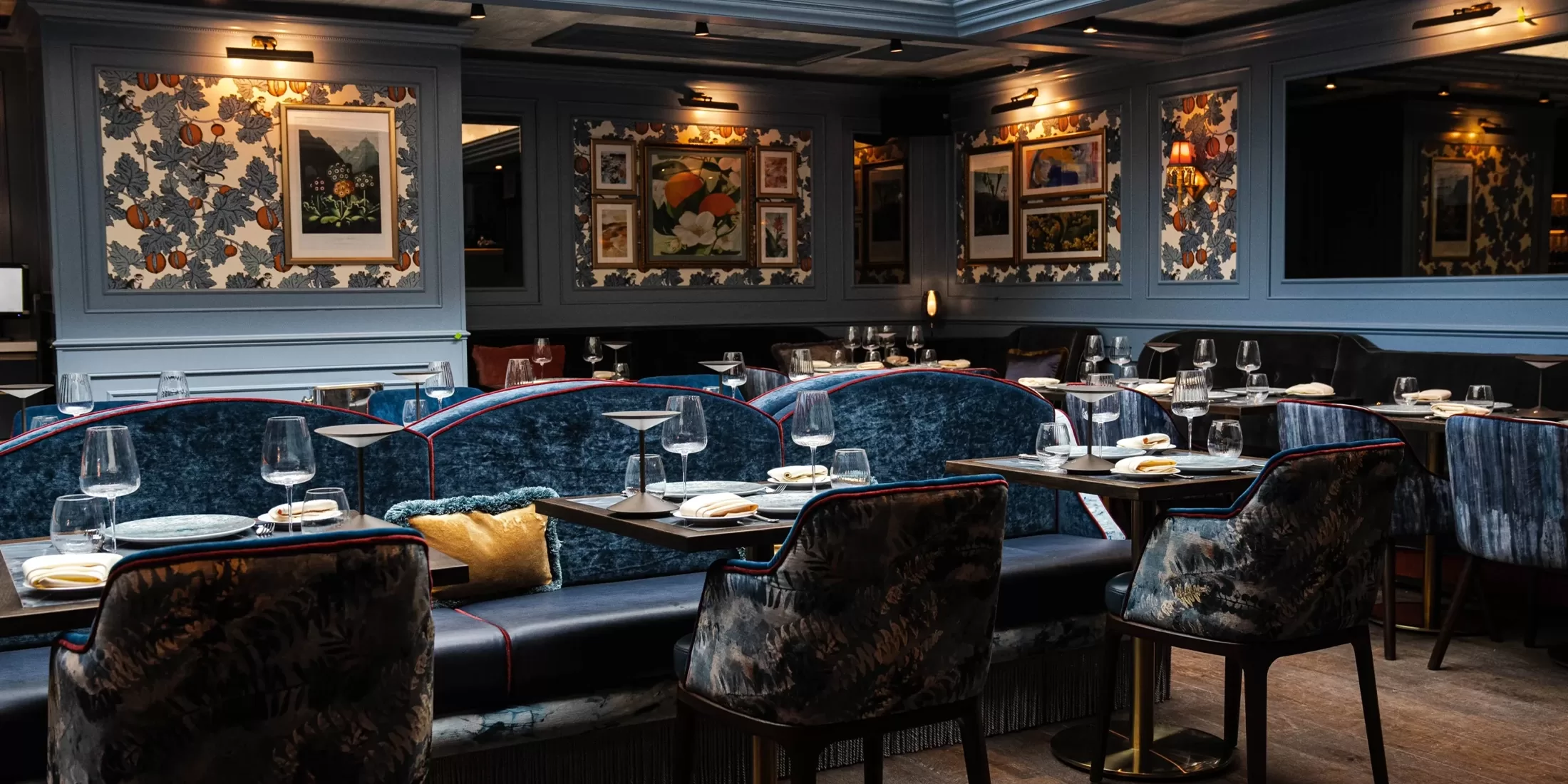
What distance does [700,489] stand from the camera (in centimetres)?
321

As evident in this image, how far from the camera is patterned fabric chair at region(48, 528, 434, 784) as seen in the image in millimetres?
1822

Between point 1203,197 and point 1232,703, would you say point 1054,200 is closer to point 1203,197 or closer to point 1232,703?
point 1203,197

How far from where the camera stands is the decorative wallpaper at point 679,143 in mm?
10039

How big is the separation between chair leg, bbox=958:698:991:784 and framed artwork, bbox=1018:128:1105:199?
772 centimetres

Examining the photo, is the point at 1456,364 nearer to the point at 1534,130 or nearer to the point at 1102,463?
the point at 1534,130

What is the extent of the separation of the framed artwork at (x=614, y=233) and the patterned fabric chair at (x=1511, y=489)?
6.81m

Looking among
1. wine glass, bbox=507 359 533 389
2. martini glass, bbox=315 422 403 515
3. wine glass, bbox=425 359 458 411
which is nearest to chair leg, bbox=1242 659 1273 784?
martini glass, bbox=315 422 403 515

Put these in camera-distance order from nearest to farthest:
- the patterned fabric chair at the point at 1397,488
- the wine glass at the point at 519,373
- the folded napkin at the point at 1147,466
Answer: the folded napkin at the point at 1147,466
the patterned fabric chair at the point at 1397,488
the wine glass at the point at 519,373

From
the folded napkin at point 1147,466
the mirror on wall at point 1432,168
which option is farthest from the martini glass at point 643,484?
the mirror on wall at point 1432,168

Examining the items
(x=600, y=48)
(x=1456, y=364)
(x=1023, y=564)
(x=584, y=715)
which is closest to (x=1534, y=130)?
(x=1456, y=364)

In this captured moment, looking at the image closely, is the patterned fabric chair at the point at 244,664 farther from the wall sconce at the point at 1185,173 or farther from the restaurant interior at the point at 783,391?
the wall sconce at the point at 1185,173

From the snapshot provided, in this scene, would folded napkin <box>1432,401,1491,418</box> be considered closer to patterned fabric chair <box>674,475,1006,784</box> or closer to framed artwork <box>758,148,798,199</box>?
patterned fabric chair <box>674,475,1006,784</box>

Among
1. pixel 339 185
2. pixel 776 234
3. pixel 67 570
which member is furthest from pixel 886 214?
pixel 67 570

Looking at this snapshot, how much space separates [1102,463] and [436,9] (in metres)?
5.76
